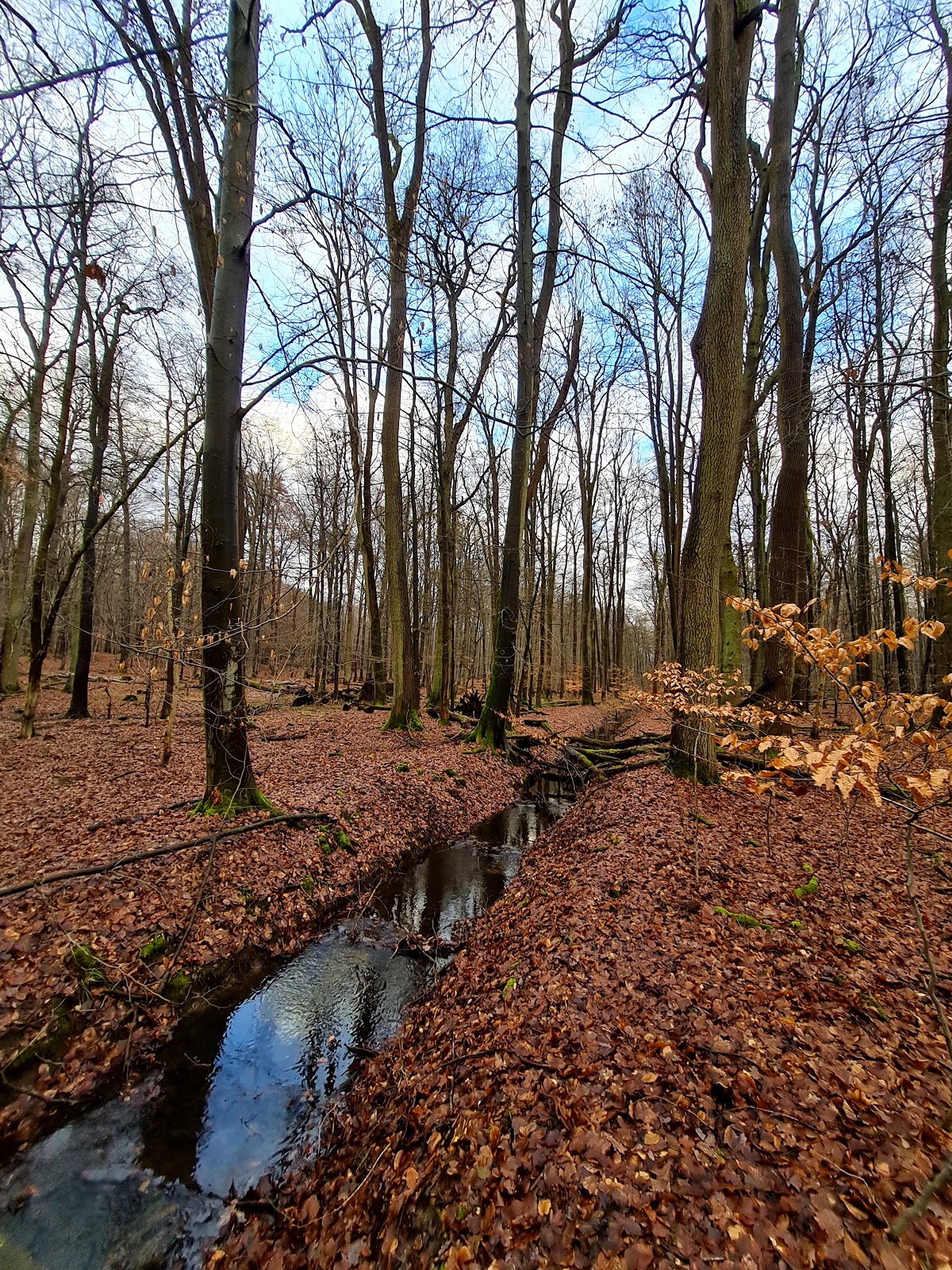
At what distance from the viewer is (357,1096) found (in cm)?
370

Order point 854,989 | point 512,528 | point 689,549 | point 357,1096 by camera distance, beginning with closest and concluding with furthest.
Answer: point 854,989
point 357,1096
point 689,549
point 512,528

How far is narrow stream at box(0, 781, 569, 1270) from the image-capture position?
2787mm

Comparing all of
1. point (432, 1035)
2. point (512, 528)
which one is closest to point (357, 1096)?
point (432, 1035)

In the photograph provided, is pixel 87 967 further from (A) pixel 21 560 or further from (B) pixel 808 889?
(A) pixel 21 560

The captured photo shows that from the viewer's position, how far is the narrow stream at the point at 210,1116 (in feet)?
9.14

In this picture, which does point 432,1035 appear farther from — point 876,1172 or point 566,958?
point 876,1172

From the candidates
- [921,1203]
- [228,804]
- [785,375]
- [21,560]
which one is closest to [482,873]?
[228,804]

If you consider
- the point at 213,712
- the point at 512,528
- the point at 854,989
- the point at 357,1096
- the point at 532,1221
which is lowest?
the point at 357,1096

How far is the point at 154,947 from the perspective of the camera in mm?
4543

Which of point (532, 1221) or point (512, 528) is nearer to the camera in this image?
point (532, 1221)

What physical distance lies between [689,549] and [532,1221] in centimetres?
764

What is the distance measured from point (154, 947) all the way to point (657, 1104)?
4248 millimetres

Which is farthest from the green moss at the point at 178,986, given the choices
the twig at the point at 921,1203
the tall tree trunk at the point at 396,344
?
the tall tree trunk at the point at 396,344

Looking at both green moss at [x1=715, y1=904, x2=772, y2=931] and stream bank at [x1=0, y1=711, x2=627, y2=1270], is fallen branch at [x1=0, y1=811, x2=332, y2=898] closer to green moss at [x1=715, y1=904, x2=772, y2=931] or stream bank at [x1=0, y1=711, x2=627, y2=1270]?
stream bank at [x1=0, y1=711, x2=627, y2=1270]
